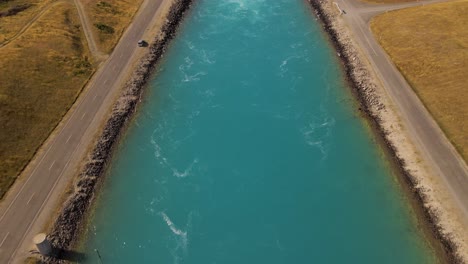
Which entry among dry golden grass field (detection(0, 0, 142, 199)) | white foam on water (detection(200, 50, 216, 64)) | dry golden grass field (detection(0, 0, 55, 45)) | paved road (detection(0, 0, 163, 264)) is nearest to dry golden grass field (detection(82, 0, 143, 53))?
dry golden grass field (detection(0, 0, 142, 199))

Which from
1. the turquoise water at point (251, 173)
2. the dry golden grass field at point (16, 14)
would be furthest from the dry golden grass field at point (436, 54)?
the dry golden grass field at point (16, 14)

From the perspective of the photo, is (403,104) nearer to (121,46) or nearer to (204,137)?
(204,137)

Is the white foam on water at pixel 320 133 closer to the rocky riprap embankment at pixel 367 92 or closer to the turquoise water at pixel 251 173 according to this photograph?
A: the turquoise water at pixel 251 173

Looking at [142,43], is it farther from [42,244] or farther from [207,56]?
[42,244]

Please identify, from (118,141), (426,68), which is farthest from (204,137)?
(426,68)

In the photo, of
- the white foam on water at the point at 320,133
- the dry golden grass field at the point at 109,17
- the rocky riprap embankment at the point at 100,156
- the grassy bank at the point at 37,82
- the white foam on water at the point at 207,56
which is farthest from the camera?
the dry golden grass field at the point at 109,17

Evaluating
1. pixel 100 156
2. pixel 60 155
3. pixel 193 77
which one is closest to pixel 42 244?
pixel 60 155
